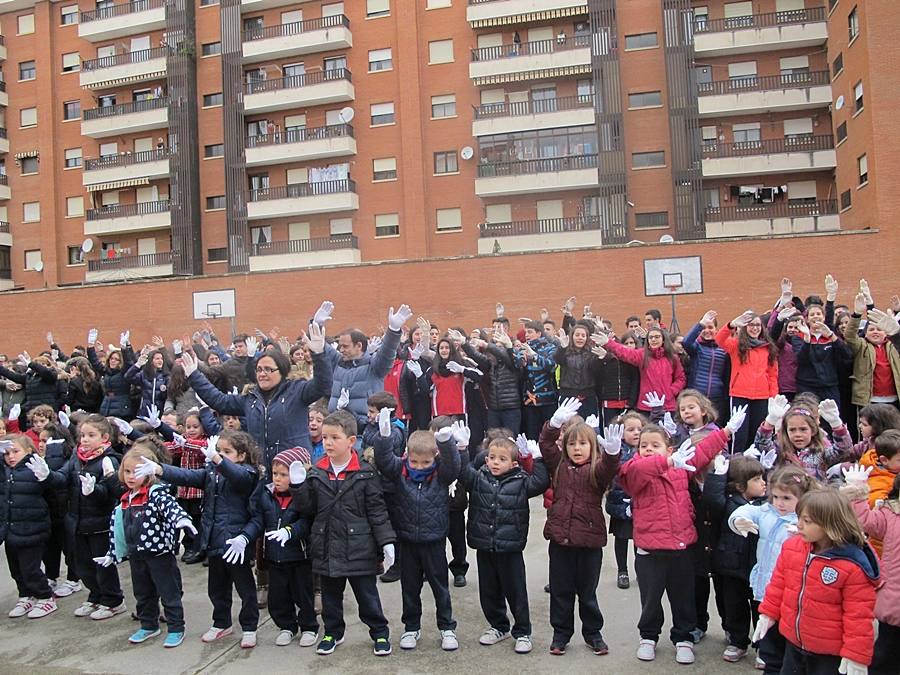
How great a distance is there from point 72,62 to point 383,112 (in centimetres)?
1710

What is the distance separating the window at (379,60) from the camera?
111ft

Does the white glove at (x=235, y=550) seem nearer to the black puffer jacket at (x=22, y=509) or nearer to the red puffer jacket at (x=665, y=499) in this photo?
the black puffer jacket at (x=22, y=509)

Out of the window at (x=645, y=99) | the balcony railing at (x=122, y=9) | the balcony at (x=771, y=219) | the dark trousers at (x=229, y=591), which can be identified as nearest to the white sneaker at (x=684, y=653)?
the dark trousers at (x=229, y=591)

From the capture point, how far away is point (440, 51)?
109 feet

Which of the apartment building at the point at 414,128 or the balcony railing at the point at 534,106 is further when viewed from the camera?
the balcony railing at the point at 534,106

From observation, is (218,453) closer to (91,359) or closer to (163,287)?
(91,359)

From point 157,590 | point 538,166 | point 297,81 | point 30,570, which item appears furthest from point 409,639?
point 297,81

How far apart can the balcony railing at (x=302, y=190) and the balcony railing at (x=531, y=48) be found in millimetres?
7733

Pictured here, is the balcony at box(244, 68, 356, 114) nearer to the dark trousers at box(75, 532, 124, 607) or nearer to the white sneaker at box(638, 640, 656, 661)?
the dark trousers at box(75, 532, 124, 607)

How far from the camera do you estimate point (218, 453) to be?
5270 millimetres

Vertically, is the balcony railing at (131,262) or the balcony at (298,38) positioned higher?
the balcony at (298,38)

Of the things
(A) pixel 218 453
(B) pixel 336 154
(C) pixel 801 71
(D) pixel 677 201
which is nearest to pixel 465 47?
(B) pixel 336 154

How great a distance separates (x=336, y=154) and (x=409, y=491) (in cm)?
3035

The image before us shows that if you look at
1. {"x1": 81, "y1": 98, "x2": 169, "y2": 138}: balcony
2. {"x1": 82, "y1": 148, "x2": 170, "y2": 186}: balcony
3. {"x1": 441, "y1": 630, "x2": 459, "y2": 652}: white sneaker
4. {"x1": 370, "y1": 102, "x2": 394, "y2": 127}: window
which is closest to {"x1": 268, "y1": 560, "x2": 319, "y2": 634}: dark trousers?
{"x1": 441, "y1": 630, "x2": 459, "y2": 652}: white sneaker
